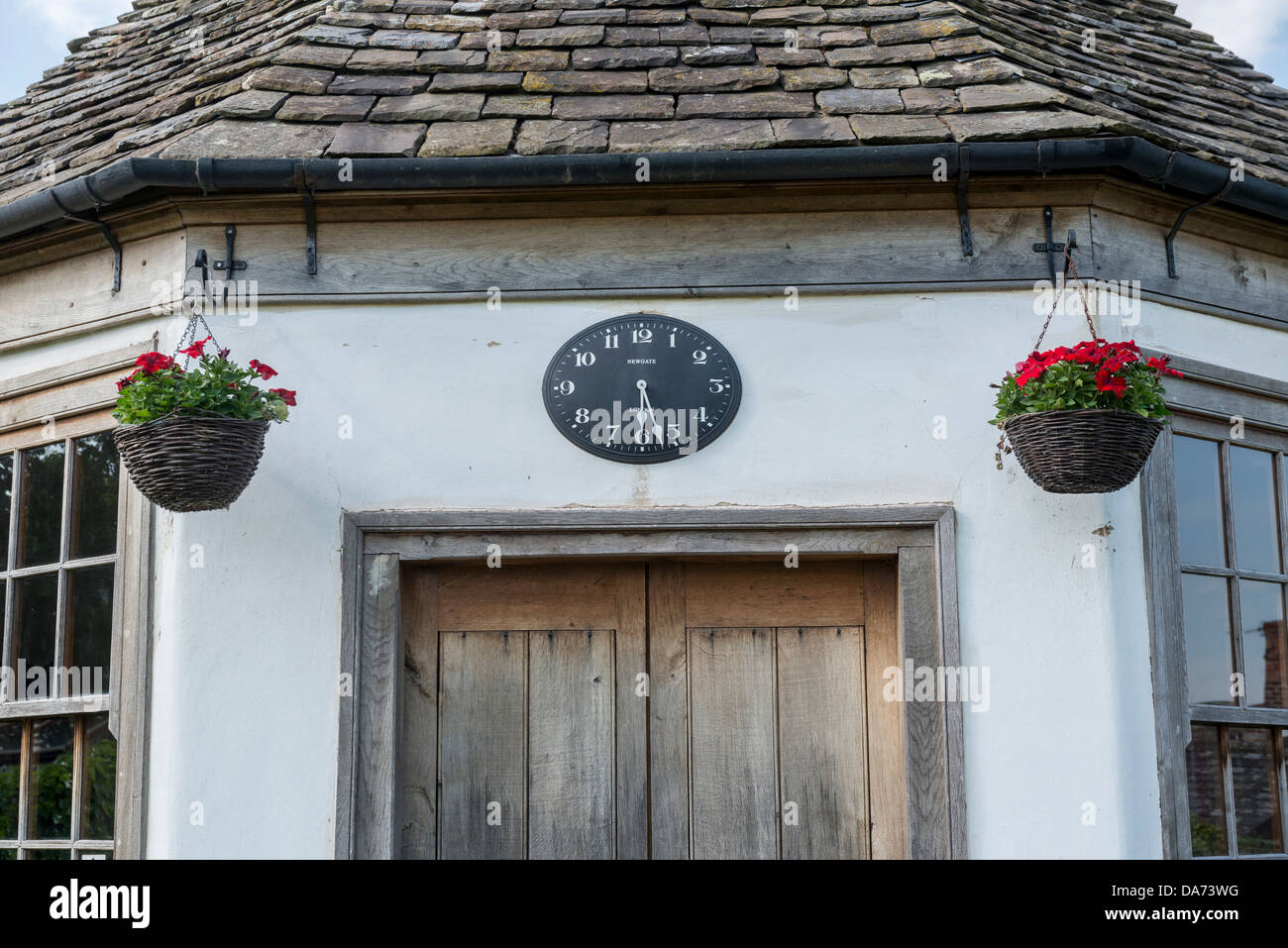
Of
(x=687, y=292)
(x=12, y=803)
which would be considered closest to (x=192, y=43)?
(x=687, y=292)

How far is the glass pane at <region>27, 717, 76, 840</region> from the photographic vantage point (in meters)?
4.83

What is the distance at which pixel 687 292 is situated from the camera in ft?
15.7

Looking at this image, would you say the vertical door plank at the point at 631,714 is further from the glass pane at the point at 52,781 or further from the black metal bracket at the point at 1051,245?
the glass pane at the point at 52,781

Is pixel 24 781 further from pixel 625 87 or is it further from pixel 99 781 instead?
pixel 625 87

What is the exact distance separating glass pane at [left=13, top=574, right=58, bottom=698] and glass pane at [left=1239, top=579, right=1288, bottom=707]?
4297mm

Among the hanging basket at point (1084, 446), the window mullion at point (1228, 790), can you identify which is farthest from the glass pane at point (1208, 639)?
the hanging basket at point (1084, 446)

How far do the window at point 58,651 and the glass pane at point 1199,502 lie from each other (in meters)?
3.84

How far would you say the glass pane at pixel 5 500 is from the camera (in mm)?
5202

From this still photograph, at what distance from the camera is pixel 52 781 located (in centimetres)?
487

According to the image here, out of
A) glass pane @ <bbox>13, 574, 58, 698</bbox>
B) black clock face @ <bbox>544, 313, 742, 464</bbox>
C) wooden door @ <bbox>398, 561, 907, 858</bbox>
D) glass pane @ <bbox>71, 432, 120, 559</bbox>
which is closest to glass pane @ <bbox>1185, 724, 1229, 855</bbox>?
wooden door @ <bbox>398, 561, 907, 858</bbox>

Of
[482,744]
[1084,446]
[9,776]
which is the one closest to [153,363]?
[482,744]

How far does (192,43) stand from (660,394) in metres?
2.96

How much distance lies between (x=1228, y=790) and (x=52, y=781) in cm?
411
